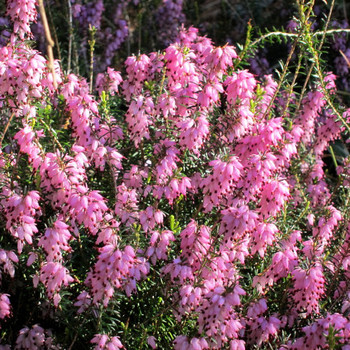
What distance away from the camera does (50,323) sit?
128 inches

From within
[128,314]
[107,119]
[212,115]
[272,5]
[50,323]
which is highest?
[272,5]

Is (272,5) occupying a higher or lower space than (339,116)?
higher

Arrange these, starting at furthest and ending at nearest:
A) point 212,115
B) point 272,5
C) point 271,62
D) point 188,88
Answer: point 272,5
point 271,62
point 212,115
point 188,88

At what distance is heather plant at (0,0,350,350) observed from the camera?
263 cm

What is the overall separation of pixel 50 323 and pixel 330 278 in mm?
1790

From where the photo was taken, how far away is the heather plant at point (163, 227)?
2.63 metres

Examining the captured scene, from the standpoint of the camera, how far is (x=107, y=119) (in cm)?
336

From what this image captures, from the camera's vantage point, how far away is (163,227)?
3.13 meters

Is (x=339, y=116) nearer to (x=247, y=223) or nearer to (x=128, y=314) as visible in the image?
(x=247, y=223)

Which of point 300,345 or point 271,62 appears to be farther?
point 271,62

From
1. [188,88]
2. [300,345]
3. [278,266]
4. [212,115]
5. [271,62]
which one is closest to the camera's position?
[300,345]

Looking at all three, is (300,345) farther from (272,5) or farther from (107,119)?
(272,5)

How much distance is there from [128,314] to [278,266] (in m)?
1.06

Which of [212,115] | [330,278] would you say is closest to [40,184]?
[212,115]
